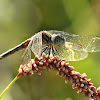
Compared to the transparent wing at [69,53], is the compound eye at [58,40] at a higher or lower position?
higher

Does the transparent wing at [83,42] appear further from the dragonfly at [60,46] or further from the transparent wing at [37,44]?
the transparent wing at [37,44]

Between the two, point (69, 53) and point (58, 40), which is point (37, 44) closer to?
point (58, 40)

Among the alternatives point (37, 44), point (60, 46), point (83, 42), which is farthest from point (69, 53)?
point (37, 44)

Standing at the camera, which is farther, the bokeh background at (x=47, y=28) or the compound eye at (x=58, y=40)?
the bokeh background at (x=47, y=28)

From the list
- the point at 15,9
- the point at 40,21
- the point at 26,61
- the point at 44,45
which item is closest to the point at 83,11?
the point at 40,21

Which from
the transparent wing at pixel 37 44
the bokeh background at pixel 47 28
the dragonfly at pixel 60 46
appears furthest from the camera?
the bokeh background at pixel 47 28

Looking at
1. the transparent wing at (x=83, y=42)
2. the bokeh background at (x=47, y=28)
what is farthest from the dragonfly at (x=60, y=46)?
the bokeh background at (x=47, y=28)
